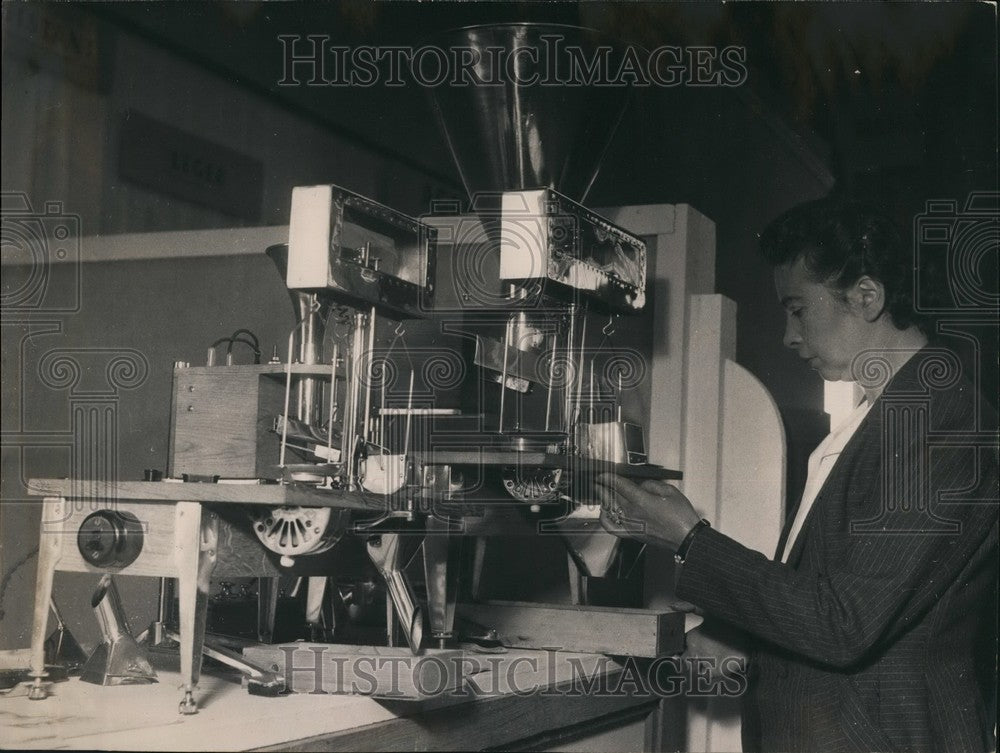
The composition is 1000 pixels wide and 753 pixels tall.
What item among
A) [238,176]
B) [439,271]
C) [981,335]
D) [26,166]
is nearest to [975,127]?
[981,335]

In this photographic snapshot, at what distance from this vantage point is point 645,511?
1550mm

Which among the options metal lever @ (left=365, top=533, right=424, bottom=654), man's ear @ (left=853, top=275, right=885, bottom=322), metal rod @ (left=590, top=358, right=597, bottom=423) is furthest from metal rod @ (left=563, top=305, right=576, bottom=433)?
man's ear @ (left=853, top=275, right=885, bottom=322)

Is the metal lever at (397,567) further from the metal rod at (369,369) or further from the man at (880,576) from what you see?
the man at (880,576)

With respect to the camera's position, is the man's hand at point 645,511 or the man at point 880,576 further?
the man's hand at point 645,511

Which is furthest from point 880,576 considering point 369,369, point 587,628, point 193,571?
point 193,571

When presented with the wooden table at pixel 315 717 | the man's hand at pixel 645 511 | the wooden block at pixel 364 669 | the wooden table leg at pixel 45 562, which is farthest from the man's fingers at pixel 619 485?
the wooden table leg at pixel 45 562

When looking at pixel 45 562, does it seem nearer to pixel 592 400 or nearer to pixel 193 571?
pixel 193 571

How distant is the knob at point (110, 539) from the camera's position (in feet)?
3.95

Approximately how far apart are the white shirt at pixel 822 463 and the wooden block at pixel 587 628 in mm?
224

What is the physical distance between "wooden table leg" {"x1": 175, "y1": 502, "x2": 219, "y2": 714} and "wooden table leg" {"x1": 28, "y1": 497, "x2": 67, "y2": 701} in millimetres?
161

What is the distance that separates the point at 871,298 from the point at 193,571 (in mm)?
1056

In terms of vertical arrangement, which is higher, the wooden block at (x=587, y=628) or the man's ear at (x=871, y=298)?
the man's ear at (x=871, y=298)

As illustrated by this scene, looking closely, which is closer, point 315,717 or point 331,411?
point 315,717

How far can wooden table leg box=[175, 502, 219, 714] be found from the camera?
1172 mm
